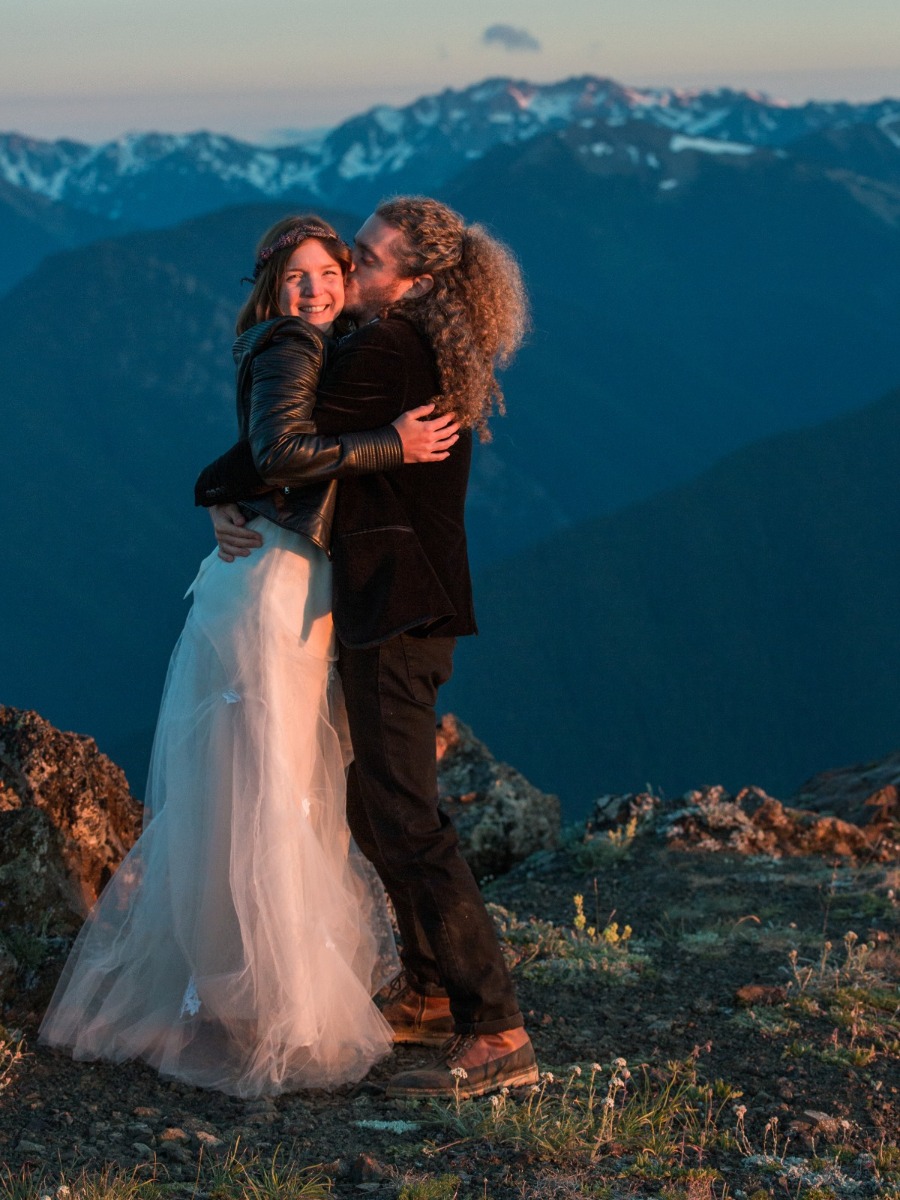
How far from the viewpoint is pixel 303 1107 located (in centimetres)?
303

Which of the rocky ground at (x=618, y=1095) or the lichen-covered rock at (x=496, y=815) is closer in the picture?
the rocky ground at (x=618, y=1095)

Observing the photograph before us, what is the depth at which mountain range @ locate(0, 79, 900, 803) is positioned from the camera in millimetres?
75000

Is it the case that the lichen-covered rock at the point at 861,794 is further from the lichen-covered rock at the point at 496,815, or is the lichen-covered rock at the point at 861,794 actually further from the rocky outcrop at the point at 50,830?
the rocky outcrop at the point at 50,830

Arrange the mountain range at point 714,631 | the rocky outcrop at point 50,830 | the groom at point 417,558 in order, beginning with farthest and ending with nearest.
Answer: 1. the mountain range at point 714,631
2. the rocky outcrop at point 50,830
3. the groom at point 417,558

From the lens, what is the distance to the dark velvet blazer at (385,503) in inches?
117

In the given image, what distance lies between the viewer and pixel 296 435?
113 inches

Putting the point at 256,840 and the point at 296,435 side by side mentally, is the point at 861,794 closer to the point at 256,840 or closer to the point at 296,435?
the point at 256,840

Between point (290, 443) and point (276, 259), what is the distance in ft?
1.57

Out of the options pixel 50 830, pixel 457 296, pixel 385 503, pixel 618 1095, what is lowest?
pixel 618 1095

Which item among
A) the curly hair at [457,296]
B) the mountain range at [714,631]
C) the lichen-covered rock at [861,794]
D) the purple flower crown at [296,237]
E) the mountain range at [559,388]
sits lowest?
the lichen-covered rock at [861,794]

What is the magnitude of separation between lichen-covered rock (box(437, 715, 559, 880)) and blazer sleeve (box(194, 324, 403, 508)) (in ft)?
11.0

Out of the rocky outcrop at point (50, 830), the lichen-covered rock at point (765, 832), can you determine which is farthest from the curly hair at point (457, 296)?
the lichen-covered rock at point (765, 832)

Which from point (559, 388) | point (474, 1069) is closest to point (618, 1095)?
point (474, 1069)

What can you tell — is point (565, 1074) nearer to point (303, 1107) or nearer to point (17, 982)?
point (303, 1107)
